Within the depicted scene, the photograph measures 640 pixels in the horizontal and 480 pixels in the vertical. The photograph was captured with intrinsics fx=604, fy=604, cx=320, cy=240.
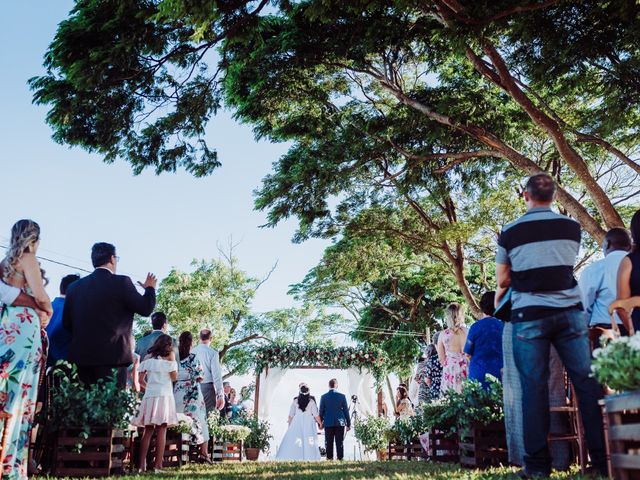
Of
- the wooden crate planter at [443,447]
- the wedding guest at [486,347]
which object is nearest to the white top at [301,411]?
the wooden crate planter at [443,447]

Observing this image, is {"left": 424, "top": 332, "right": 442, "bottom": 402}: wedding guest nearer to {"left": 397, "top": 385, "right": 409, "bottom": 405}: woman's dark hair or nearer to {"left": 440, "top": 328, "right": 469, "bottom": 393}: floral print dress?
{"left": 440, "top": 328, "right": 469, "bottom": 393}: floral print dress

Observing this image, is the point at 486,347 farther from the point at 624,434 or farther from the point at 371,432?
the point at 371,432

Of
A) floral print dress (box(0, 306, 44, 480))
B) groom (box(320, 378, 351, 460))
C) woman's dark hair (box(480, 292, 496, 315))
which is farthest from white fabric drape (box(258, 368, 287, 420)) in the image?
floral print dress (box(0, 306, 44, 480))

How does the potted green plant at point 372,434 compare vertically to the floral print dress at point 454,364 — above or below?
below

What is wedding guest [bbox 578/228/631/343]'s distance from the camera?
426 centimetres

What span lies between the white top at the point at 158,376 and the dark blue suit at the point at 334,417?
254 inches


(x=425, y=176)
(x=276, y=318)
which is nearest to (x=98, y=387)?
(x=425, y=176)

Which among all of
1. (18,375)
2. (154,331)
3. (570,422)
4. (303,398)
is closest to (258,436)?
(303,398)

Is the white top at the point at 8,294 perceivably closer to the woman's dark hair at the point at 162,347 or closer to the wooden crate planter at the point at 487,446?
the woman's dark hair at the point at 162,347

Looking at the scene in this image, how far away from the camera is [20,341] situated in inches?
152

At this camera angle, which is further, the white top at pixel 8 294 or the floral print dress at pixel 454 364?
the floral print dress at pixel 454 364

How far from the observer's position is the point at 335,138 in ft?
40.2

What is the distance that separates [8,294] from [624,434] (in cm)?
352

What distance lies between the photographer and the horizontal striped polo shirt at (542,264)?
3.59m
